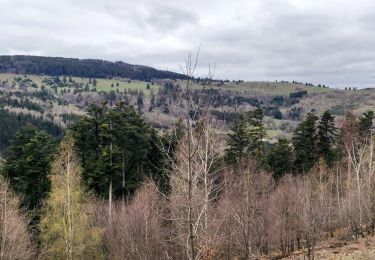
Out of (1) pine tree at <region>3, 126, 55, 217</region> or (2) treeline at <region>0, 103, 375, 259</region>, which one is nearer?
(2) treeline at <region>0, 103, 375, 259</region>

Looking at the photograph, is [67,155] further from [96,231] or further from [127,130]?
[127,130]

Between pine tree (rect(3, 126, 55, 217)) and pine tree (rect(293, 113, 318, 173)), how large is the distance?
33403 mm

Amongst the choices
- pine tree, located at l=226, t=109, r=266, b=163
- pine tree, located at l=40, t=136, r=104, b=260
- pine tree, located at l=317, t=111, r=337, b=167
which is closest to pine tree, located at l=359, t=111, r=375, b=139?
pine tree, located at l=317, t=111, r=337, b=167

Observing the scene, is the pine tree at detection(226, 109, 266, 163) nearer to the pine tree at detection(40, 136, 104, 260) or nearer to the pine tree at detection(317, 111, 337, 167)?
the pine tree at detection(317, 111, 337, 167)

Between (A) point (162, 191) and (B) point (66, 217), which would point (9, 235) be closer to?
(B) point (66, 217)

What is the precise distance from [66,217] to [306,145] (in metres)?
36.5

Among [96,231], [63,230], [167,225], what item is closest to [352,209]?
[167,225]

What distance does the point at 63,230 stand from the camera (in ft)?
110

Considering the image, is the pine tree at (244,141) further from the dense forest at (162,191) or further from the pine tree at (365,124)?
the pine tree at (365,124)

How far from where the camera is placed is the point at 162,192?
2769cm

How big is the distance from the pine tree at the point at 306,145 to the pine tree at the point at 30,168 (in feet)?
110

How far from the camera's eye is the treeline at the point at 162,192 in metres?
28.6

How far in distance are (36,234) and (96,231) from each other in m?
9.50

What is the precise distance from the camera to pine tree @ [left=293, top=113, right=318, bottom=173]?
189ft
